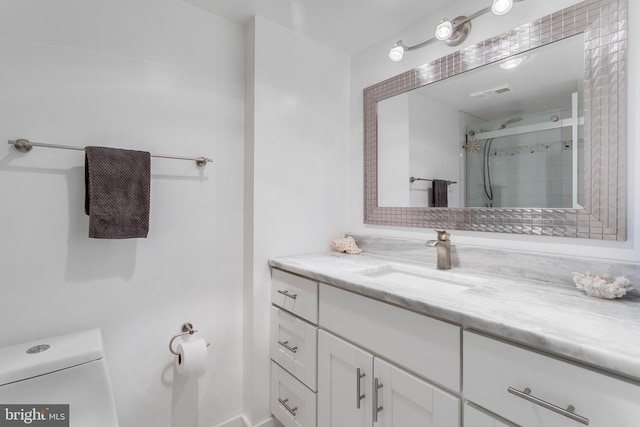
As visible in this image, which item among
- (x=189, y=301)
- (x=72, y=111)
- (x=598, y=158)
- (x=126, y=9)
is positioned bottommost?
(x=189, y=301)

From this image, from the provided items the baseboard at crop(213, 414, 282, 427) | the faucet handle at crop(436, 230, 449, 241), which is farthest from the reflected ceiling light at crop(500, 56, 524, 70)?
the baseboard at crop(213, 414, 282, 427)

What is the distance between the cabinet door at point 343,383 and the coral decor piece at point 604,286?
29.9 inches

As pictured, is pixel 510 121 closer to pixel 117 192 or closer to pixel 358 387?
pixel 358 387

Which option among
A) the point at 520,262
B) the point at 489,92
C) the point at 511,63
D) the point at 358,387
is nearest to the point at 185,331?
the point at 358,387

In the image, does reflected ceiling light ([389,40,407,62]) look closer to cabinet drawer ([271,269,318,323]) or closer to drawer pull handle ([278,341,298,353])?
cabinet drawer ([271,269,318,323])

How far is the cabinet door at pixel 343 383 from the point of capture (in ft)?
3.81

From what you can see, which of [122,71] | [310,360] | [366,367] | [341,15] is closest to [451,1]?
[341,15]

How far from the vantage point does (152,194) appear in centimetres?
149

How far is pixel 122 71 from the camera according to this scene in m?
1.41

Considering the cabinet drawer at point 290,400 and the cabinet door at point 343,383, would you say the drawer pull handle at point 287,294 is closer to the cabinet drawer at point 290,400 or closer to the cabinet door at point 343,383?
the cabinet door at point 343,383

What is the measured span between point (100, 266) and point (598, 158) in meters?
2.01

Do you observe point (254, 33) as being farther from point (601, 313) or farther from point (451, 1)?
point (601, 313)

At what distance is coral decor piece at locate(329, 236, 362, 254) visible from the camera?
6.22ft

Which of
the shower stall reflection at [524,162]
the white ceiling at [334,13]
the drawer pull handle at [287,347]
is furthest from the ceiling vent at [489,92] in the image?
the drawer pull handle at [287,347]
